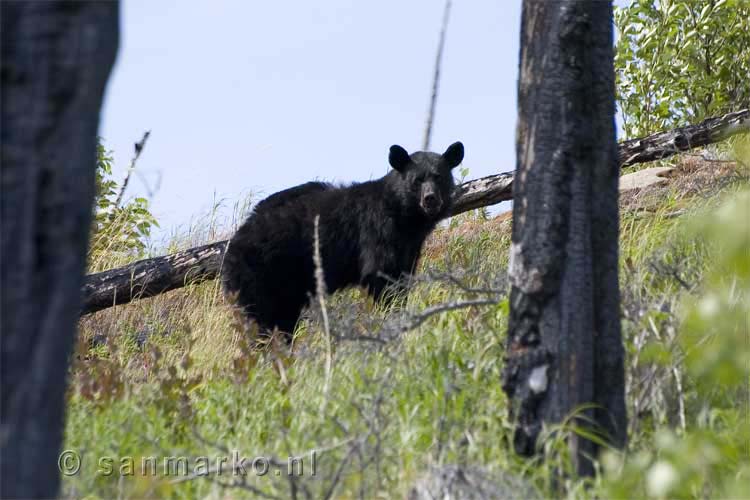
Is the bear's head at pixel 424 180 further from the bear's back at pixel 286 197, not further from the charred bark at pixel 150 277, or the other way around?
the charred bark at pixel 150 277

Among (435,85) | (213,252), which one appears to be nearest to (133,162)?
(213,252)

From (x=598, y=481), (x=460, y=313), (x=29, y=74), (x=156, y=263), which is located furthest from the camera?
(x=156, y=263)

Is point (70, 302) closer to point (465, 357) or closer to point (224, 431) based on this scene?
point (224, 431)

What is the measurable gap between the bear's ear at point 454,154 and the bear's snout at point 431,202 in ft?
2.07

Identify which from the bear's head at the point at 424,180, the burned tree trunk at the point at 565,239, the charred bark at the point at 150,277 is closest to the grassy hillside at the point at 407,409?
the burned tree trunk at the point at 565,239

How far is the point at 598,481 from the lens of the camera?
3.50m

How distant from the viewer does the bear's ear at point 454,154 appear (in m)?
9.29

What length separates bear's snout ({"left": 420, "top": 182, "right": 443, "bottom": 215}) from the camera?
8.73 meters

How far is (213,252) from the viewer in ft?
29.6

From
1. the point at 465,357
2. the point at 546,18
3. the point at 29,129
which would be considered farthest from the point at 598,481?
the point at 29,129

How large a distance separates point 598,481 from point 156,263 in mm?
6128

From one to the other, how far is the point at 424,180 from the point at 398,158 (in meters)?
0.34

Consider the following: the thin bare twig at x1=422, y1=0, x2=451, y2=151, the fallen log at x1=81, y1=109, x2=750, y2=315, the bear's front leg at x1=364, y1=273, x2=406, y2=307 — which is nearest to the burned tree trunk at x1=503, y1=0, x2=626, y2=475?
the bear's front leg at x1=364, y1=273, x2=406, y2=307

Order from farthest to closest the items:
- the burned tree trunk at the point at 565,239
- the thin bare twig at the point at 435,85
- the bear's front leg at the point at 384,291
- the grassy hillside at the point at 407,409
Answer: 1. the thin bare twig at the point at 435,85
2. the bear's front leg at the point at 384,291
3. the burned tree trunk at the point at 565,239
4. the grassy hillside at the point at 407,409
